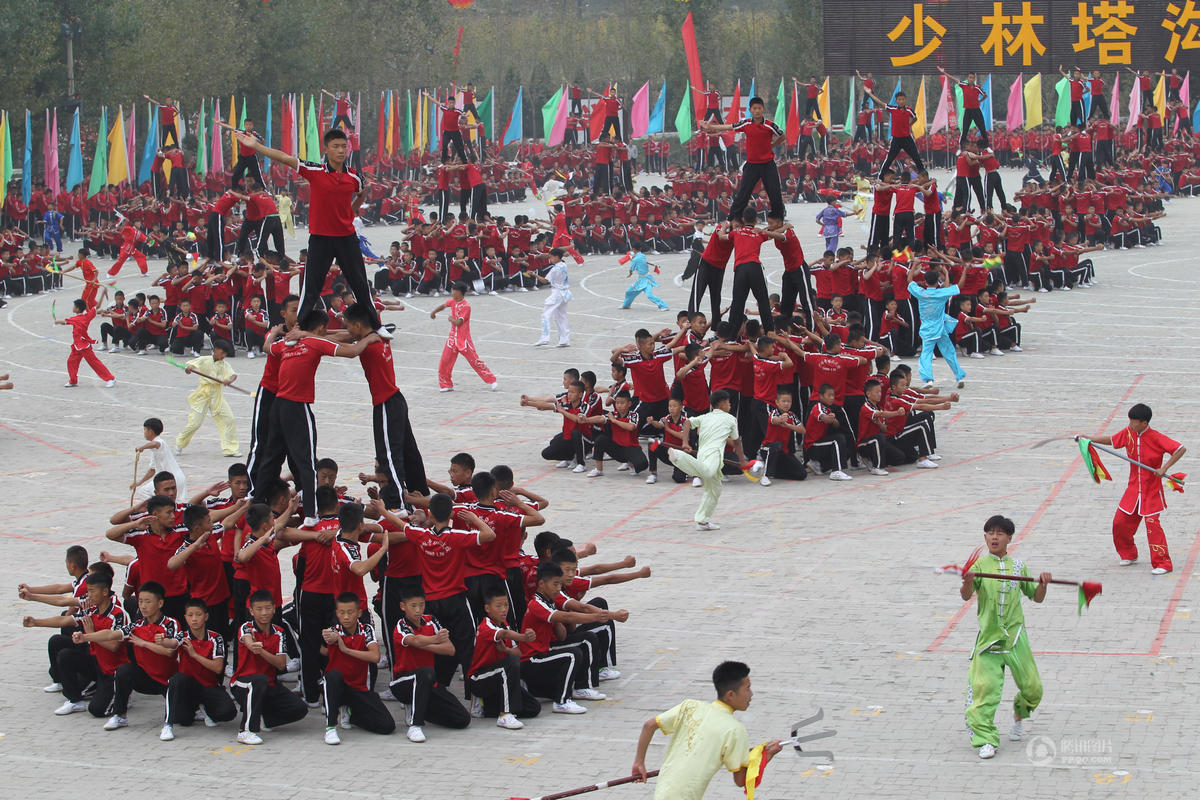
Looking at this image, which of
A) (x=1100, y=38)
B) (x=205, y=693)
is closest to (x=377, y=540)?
(x=205, y=693)

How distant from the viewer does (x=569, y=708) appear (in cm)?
1083

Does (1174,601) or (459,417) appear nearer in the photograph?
(1174,601)

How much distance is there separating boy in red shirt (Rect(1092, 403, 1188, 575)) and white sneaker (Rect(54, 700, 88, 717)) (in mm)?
8414

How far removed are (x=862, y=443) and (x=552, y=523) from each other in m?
4.25

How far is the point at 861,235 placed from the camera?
4216 centimetres

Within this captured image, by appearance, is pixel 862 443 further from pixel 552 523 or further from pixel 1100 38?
pixel 1100 38

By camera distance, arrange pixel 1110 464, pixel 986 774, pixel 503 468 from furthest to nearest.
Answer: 1. pixel 1110 464
2. pixel 503 468
3. pixel 986 774

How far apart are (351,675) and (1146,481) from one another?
23.2 feet

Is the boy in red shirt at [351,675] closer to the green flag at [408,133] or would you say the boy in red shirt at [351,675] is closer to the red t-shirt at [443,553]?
the red t-shirt at [443,553]

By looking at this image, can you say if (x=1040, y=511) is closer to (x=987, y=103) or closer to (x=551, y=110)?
(x=987, y=103)

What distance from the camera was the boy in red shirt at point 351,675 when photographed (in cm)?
1047

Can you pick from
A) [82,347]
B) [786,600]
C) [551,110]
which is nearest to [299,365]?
[786,600]

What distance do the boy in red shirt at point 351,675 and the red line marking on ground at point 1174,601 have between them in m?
5.66

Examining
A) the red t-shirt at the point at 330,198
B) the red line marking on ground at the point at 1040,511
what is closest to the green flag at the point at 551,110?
the red line marking on ground at the point at 1040,511
